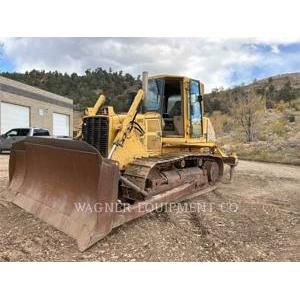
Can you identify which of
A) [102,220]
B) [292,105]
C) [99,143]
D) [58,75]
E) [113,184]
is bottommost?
[102,220]

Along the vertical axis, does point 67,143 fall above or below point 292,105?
below

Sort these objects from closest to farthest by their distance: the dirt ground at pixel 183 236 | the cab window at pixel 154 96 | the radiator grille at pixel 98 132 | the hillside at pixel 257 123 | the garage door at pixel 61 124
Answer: the dirt ground at pixel 183 236 < the radiator grille at pixel 98 132 < the cab window at pixel 154 96 < the hillside at pixel 257 123 < the garage door at pixel 61 124

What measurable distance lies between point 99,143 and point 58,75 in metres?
26.4

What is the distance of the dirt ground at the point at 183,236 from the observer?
402 cm

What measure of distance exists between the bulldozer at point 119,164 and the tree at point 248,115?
15.7 metres

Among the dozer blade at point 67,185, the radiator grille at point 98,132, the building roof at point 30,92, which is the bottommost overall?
the dozer blade at point 67,185

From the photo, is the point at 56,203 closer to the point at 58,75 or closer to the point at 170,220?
the point at 170,220

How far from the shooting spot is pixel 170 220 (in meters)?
5.36

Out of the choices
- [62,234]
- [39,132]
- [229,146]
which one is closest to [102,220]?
[62,234]

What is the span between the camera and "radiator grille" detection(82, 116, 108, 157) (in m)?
5.45

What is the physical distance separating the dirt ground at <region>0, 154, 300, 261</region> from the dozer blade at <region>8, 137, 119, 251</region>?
0.53 ft

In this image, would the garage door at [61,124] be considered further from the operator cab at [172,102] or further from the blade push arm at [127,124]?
the blade push arm at [127,124]

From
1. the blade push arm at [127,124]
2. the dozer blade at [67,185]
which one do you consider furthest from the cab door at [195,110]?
the dozer blade at [67,185]

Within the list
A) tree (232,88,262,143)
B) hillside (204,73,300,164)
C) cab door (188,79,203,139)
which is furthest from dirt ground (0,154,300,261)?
tree (232,88,262,143)
